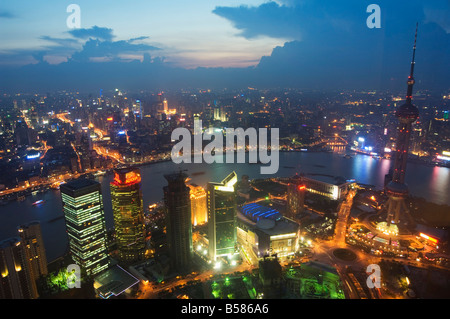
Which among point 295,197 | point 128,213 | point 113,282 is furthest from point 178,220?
point 295,197

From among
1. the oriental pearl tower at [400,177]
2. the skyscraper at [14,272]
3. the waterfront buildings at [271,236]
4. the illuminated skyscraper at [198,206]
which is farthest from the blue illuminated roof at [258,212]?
the skyscraper at [14,272]

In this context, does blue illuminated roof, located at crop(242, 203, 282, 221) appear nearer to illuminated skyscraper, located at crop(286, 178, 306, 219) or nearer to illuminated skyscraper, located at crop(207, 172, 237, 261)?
illuminated skyscraper, located at crop(286, 178, 306, 219)

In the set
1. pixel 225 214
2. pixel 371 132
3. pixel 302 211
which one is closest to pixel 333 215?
pixel 302 211

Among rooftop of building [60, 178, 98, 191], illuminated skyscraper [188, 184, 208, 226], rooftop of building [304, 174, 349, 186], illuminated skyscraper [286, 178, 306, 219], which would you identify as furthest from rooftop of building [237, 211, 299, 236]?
rooftop of building [60, 178, 98, 191]

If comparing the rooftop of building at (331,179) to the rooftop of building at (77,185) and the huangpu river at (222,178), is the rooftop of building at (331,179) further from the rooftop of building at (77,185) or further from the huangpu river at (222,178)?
the rooftop of building at (77,185)

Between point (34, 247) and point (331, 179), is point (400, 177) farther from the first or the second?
point (34, 247)

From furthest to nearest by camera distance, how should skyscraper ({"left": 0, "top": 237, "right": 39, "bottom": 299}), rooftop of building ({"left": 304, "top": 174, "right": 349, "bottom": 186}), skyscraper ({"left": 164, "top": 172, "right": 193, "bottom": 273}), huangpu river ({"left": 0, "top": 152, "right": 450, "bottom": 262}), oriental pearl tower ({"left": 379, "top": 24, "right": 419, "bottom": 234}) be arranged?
rooftop of building ({"left": 304, "top": 174, "right": 349, "bottom": 186}) < huangpu river ({"left": 0, "top": 152, "right": 450, "bottom": 262}) < oriental pearl tower ({"left": 379, "top": 24, "right": 419, "bottom": 234}) < skyscraper ({"left": 164, "top": 172, "right": 193, "bottom": 273}) < skyscraper ({"left": 0, "top": 237, "right": 39, "bottom": 299})
